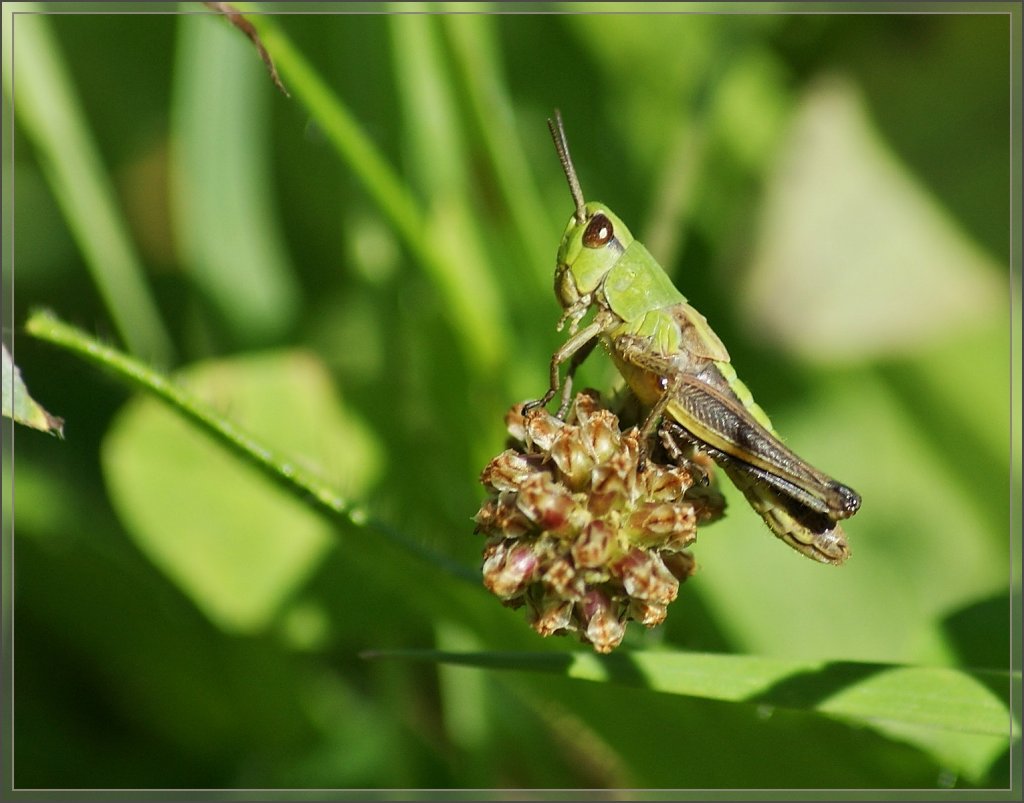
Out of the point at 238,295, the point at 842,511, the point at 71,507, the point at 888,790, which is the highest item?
the point at 238,295

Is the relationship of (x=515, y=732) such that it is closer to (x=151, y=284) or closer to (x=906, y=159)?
(x=151, y=284)

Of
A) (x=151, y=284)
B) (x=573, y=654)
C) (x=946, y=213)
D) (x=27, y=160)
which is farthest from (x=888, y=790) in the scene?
(x=27, y=160)

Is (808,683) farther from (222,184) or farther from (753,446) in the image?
(222,184)

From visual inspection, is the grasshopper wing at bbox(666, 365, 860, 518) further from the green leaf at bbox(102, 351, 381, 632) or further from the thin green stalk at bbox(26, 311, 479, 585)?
the green leaf at bbox(102, 351, 381, 632)

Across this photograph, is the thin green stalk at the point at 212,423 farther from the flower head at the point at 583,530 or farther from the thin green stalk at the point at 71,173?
the thin green stalk at the point at 71,173

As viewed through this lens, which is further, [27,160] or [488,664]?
[27,160]

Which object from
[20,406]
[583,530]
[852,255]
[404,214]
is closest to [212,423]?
[20,406]

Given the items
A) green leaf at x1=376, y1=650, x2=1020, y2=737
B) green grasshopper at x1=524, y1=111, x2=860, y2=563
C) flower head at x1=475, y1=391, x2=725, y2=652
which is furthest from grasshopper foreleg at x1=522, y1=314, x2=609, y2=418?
green leaf at x1=376, y1=650, x2=1020, y2=737
